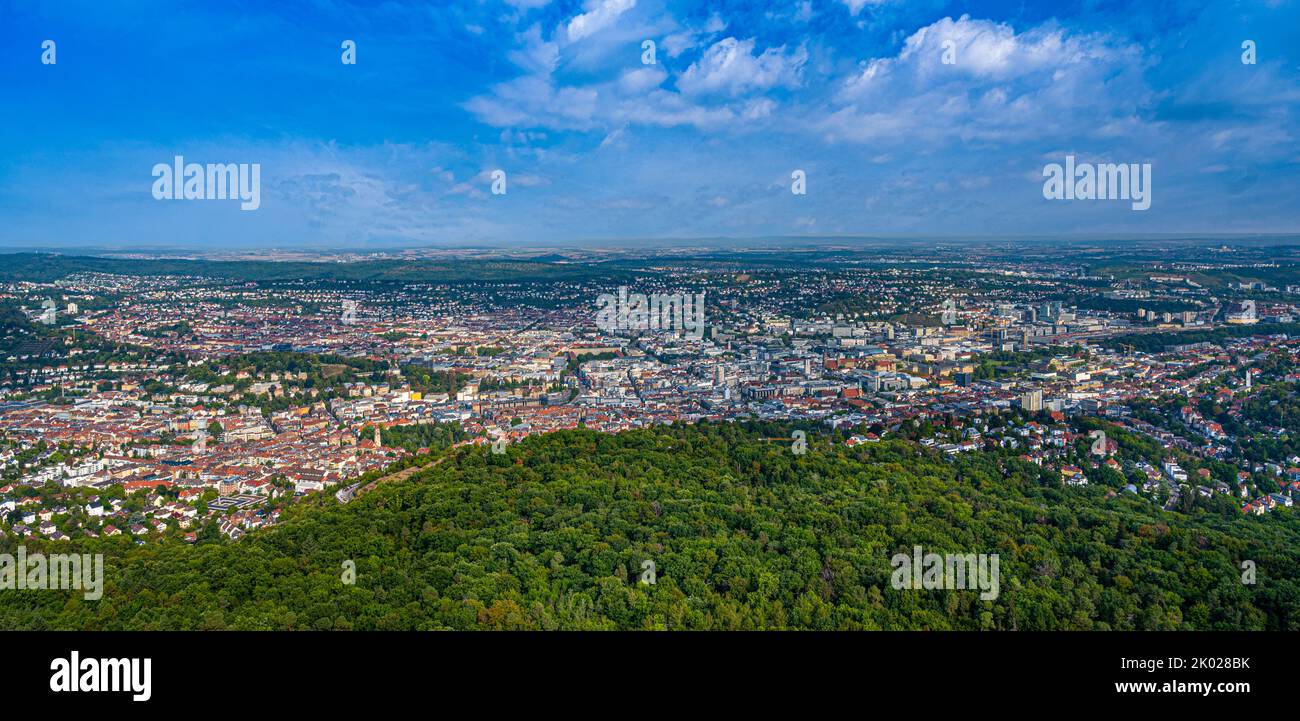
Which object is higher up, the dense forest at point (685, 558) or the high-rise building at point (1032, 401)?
the high-rise building at point (1032, 401)

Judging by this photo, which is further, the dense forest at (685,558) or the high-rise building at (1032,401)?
the high-rise building at (1032,401)

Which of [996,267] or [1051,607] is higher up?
[996,267]

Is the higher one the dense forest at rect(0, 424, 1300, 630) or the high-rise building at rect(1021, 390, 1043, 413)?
the high-rise building at rect(1021, 390, 1043, 413)

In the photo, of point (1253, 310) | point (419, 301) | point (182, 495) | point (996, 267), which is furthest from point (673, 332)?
point (996, 267)

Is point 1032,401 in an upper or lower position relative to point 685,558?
upper

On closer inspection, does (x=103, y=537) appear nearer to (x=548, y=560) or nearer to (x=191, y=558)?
(x=191, y=558)

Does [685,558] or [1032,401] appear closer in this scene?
[685,558]

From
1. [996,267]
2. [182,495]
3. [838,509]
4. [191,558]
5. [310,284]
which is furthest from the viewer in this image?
[996,267]

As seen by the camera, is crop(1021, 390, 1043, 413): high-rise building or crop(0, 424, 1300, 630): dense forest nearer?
crop(0, 424, 1300, 630): dense forest
